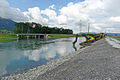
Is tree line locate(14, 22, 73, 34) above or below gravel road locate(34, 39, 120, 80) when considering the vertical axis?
above

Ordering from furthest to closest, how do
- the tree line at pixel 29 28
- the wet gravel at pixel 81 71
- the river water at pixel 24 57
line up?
the tree line at pixel 29 28
the river water at pixel 24 57
the wet gravel at pixel 81 71

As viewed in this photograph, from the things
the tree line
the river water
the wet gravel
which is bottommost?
the river water

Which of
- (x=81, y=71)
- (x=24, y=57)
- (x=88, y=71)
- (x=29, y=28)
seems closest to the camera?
(x=88, y=71)

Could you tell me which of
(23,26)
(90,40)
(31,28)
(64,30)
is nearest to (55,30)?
(64,30)

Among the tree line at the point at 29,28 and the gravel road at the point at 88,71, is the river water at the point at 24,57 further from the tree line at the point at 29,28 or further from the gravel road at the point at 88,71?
the tree line at the point at 29,28

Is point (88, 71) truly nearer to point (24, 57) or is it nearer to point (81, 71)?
point (81, 71)

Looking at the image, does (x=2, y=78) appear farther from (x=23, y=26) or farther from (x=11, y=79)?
(x=23, y=26)

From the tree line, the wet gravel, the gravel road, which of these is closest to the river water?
the wet gravel

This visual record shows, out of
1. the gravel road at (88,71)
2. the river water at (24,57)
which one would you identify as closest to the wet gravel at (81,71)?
the gravel road at (88,71)

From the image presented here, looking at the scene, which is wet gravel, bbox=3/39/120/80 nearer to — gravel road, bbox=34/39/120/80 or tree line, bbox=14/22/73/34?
gravel road, bbox=34/39/120/80

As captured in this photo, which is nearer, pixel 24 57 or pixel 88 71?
pixel 88 71

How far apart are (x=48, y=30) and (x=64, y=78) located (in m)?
125

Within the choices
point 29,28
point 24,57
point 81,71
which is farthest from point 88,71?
point 29,28

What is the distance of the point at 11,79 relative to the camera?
958 centimetres
